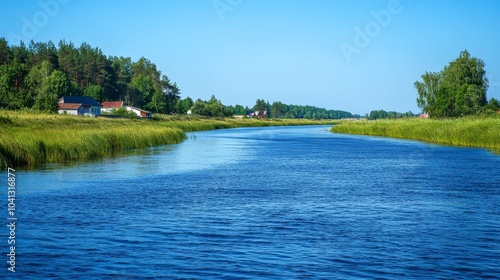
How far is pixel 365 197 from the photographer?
2094 cm

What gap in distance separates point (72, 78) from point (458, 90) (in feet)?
317

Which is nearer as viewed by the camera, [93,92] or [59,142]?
[59,142]

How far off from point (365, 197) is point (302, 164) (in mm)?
14425

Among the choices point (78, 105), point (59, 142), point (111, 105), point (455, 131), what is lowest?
point (59, 142)

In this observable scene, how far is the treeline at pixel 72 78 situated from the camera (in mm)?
95375

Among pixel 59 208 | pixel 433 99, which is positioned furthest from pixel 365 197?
pixel 433 99

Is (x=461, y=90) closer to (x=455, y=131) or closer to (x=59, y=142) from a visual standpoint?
Answer: (x=455, y=131)

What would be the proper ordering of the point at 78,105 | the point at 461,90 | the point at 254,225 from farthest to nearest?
the point at 78,105
the point at 461,90
the point at 254,225

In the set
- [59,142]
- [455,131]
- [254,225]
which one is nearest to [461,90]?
[455,131]

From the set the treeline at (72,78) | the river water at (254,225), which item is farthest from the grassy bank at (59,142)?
the treeline at (72,78)

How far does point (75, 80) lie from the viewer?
14538 centimetres

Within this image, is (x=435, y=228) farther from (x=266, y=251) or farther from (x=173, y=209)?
(x=173, y=209)

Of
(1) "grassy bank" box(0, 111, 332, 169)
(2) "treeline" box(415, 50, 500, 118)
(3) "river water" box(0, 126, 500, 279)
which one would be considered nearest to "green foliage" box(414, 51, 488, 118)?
(2) "treeline" box(415, 50, 500, 118)

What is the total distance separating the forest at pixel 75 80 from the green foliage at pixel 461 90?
68.6m
